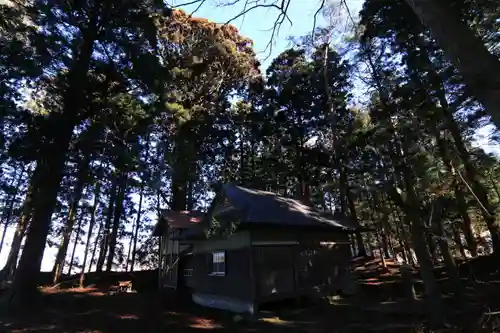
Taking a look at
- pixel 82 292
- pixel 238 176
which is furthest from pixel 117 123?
pixel 238 176

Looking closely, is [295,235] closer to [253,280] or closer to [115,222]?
[253,280]

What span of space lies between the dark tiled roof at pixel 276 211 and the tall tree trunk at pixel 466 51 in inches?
358

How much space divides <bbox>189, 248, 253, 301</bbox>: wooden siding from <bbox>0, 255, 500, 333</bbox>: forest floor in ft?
2.56

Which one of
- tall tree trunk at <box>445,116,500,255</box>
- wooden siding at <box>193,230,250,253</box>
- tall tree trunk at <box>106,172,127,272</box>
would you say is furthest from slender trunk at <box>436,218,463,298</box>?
tall tree trunk at <box>106,172,127,272</box>

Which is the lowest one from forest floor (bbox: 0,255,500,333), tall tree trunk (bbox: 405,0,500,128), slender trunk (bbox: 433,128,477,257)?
forest floor (bbox: 0,255,500,333)

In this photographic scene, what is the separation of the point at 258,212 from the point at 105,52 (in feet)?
32.3

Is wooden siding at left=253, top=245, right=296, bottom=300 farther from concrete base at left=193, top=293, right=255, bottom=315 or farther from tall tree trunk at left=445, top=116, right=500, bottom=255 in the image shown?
tall tree trunk at left=445, top=116, right=500, bottom=255

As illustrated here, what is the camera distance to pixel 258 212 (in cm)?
1181

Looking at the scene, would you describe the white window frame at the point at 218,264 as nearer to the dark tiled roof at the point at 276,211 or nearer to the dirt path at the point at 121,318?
the dirt path at the point at 121,318

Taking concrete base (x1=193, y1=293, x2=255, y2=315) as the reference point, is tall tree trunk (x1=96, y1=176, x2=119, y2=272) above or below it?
above

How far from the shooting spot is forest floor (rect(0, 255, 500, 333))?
27.0 ft

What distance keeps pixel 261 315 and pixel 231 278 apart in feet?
6.71

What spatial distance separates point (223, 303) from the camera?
1230cm

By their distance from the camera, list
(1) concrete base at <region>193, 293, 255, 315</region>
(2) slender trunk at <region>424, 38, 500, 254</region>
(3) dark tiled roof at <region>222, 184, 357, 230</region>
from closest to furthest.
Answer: (2) slender trunk at <region>424, 38, 500, 254</region>
(1) concrete base at <region>193, 293, 255, 315</region>
(3) dark tiled roof at <region>222, 184, 357, 230</region>
